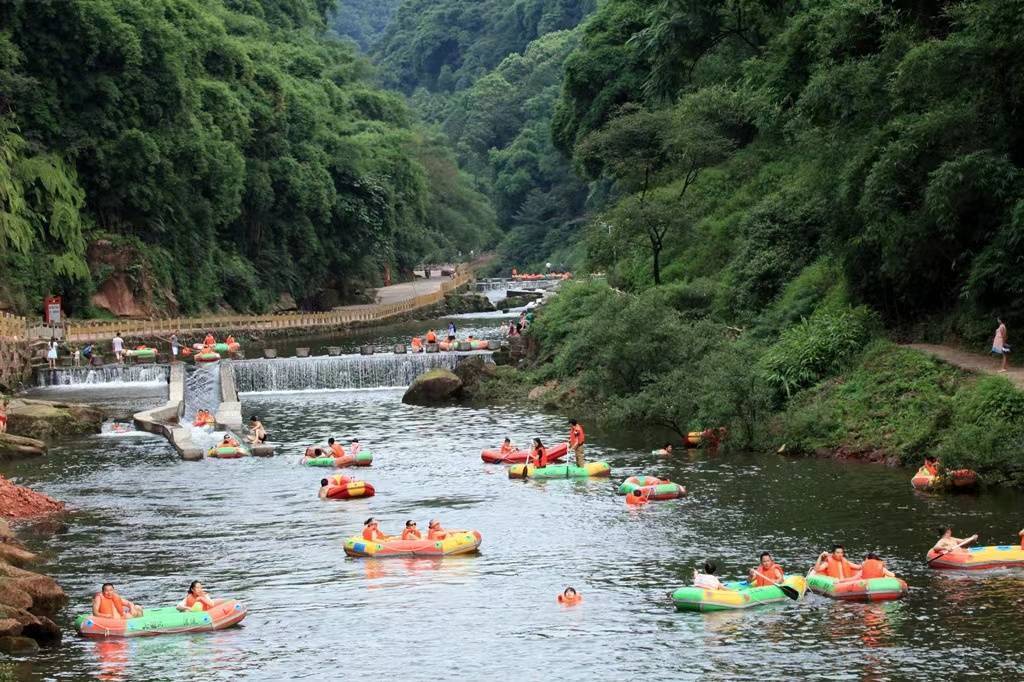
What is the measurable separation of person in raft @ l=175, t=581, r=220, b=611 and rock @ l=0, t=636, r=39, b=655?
2.76 meters

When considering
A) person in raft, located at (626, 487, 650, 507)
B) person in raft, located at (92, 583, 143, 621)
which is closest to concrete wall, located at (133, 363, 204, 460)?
person in raft, located at (626, 487, 650, 507)

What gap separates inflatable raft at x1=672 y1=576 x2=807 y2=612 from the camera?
2686cm

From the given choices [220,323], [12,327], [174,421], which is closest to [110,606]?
[174,421]

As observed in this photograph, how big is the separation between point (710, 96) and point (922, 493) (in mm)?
39434

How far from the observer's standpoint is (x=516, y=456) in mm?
43281

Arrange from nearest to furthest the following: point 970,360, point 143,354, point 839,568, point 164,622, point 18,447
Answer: point 164,622, point 839,568, point 970,360, point 18,447, point 143,354

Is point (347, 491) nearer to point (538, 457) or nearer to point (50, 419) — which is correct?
point (538, 457)

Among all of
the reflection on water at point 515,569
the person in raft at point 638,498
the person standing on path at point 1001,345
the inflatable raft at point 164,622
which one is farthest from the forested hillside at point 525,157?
the inflatable raft at point 164,622

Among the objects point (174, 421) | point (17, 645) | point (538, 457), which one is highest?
point (174, 421)

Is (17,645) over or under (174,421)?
under

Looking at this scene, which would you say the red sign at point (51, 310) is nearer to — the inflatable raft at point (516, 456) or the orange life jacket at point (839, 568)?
the inflatable raft at point (516, 456)

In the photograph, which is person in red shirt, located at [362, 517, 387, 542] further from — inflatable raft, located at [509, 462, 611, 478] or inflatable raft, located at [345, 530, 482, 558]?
inflatable raft, located at [509, 462, 611, 478]

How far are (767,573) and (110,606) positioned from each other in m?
11.9

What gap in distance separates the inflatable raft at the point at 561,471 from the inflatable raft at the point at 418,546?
8.76 meters
